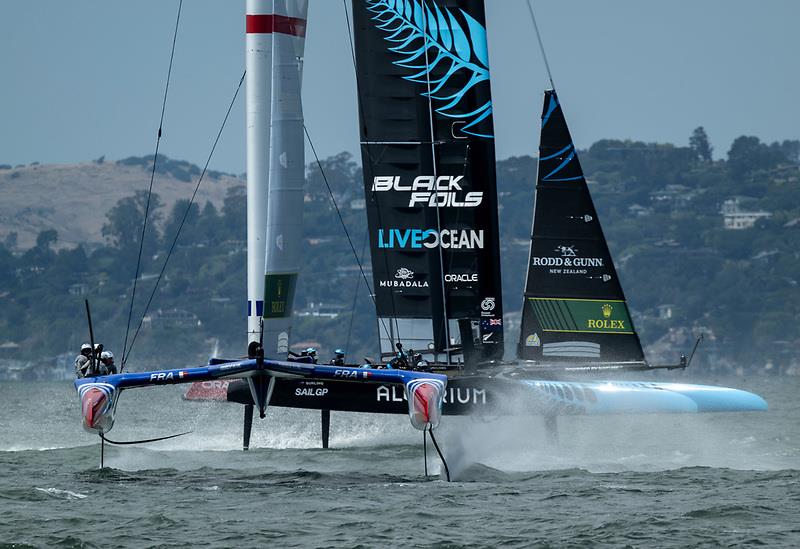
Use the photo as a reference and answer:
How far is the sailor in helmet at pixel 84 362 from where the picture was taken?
1781 cm

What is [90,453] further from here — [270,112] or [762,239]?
[762,239]

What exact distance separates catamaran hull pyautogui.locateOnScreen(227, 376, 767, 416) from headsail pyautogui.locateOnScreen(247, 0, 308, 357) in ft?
2.18

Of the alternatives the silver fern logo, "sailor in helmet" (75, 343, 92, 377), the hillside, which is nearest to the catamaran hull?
"sailor in helmet" (75, 343, 92, 377)

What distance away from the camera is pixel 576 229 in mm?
22891

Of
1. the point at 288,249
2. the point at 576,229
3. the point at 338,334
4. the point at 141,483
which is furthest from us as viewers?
the point at 338,334

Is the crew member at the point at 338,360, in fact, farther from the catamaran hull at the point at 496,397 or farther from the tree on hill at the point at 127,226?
the tree on hill at the point at 127,226

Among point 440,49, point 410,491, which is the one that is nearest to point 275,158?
point 440,49

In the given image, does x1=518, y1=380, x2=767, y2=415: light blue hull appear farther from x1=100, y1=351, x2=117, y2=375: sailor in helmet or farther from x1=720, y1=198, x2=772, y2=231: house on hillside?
x1=720, y1=198, x2=772, y2=231: house on hillside

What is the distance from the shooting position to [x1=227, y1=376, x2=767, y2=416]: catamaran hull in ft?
62.5

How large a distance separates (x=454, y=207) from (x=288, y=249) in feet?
9.81

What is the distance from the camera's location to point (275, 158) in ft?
62.5

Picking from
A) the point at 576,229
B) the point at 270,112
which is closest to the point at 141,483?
the point at 270,112

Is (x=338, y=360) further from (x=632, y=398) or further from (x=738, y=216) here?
(x=738, y=216)

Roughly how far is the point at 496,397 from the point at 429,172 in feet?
11.1
